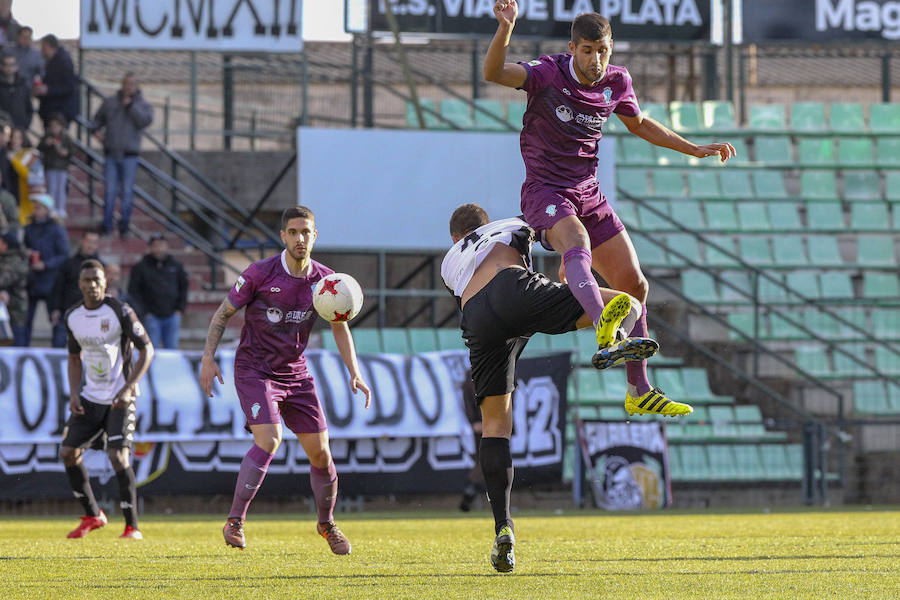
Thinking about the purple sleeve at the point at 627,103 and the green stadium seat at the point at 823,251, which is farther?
the green stadium seat at the point at 823,251

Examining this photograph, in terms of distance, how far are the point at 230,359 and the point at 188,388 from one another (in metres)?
0.55

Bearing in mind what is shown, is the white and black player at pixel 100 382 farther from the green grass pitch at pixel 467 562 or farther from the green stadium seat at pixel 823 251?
the green stadium seat at pixel 823 251

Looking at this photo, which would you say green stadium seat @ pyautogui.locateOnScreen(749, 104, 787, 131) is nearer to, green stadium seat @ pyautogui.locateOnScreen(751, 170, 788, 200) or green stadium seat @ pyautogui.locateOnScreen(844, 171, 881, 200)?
green stadium seat @ pyautogui.locateOnScreen(751, 170, 788, 200)

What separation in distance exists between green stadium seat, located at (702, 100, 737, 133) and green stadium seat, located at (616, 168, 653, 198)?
1594 millimetres

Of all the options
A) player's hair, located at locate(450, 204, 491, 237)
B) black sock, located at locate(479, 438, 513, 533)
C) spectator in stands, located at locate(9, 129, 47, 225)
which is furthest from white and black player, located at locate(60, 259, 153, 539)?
spectator in stands, located at locate(9, 129, 47, 225)

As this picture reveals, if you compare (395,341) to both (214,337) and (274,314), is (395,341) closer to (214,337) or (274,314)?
(274,314)

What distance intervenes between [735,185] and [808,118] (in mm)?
2167

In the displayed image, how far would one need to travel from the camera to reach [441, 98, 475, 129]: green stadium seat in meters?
20.9

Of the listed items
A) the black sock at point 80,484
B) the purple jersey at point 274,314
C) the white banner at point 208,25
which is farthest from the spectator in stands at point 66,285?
the purple jersey at point 274,314

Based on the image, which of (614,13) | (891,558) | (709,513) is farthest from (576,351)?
(891,558)

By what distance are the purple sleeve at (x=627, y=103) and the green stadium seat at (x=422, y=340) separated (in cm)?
979

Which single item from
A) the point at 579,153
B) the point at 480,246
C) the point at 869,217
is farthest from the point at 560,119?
the point at 869,217

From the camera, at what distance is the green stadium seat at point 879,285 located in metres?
20.2

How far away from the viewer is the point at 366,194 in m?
17.6
